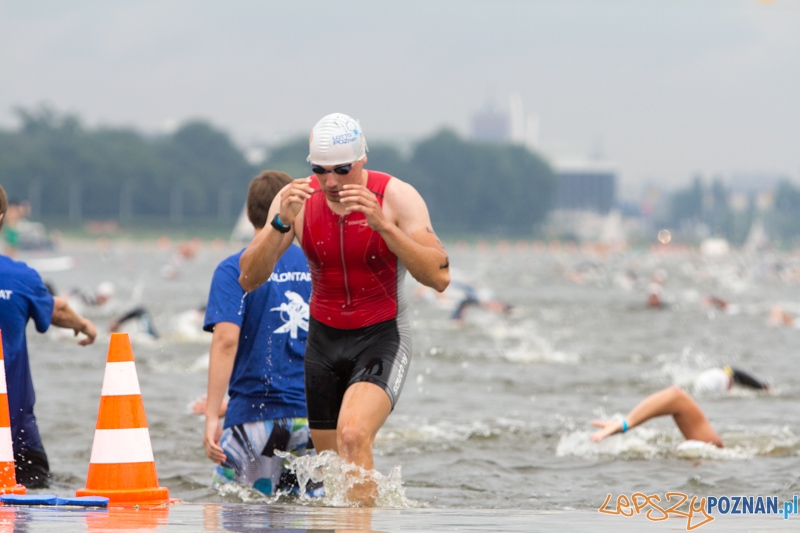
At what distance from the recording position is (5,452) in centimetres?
561

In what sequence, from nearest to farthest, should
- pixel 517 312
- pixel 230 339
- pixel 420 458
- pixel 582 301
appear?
pixel 230 339
pixel 420 458
pixel 517 312
pixel 582 301

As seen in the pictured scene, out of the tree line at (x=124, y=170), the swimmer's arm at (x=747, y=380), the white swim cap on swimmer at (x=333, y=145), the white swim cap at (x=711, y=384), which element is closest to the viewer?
the white swim cap on swimmer at (x=333, y=145)

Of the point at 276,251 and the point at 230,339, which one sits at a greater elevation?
the point at 276,251

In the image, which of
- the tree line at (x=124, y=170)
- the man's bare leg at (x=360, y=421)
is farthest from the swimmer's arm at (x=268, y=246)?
the tree line at (x=124, y=170)

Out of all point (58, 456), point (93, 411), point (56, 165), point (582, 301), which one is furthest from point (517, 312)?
point (56, 165)

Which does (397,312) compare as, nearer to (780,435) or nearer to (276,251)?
(276,251)

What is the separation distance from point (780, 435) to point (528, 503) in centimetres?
→ 370

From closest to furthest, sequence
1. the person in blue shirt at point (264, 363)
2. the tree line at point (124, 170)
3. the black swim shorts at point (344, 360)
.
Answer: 1. the black swim shorts at point (344, 360)
2. the person in blue shirt at point (264, 363)
3. the tree line at point (124, 170)

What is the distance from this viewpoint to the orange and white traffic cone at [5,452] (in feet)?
18.4

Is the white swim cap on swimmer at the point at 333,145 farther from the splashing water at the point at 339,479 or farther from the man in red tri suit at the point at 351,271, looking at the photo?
the splashing water at the point at 339,479

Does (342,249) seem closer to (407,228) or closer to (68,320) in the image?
(407,228)

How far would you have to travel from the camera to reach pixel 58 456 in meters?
9.91

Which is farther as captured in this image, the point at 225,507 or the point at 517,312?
the point at 517,312

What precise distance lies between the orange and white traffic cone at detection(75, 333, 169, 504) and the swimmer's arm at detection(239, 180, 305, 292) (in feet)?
2.05
